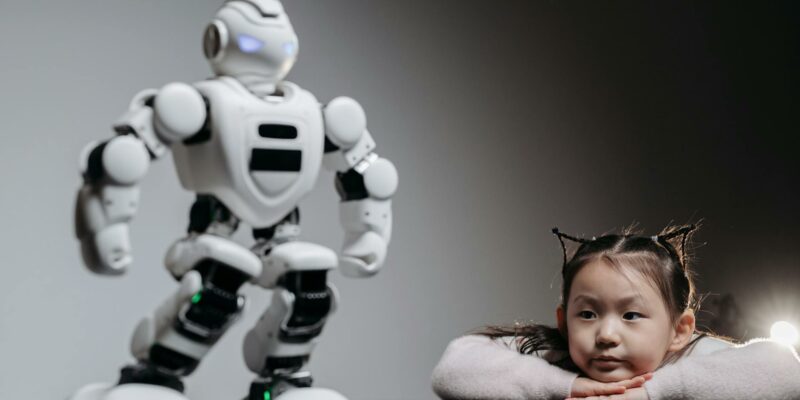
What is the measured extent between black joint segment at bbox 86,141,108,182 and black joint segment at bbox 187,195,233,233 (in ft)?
0.47

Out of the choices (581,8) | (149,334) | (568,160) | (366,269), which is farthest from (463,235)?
(149,334)

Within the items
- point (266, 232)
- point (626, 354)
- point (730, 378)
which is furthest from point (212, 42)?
point (730, 378)

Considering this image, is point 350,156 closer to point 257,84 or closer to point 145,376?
point 257,84

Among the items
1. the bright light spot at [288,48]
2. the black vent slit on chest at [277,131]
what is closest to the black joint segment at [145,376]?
the black vent slit on chest at [277,131]

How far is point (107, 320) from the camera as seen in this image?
1.75 metres

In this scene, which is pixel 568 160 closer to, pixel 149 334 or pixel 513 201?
pixel 513 201

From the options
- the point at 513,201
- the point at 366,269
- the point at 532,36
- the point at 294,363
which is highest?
the point at 532,36

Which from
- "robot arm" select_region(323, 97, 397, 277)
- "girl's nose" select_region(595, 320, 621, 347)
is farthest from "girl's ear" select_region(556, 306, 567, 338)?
"robot arm" select_region(323, 97, 397, 277)

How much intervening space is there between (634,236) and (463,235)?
0.72m

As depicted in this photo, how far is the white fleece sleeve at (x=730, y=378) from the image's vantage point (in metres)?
1.41

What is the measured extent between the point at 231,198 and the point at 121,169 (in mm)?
150

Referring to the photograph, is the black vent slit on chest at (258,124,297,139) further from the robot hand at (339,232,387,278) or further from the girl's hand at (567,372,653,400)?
the girl's hand at (567,372,653,400)

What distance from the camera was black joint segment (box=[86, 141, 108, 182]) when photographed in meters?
1.25

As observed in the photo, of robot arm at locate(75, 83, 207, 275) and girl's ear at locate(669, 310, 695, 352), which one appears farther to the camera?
girl's ear at locate(669, 310, 695, 352)
